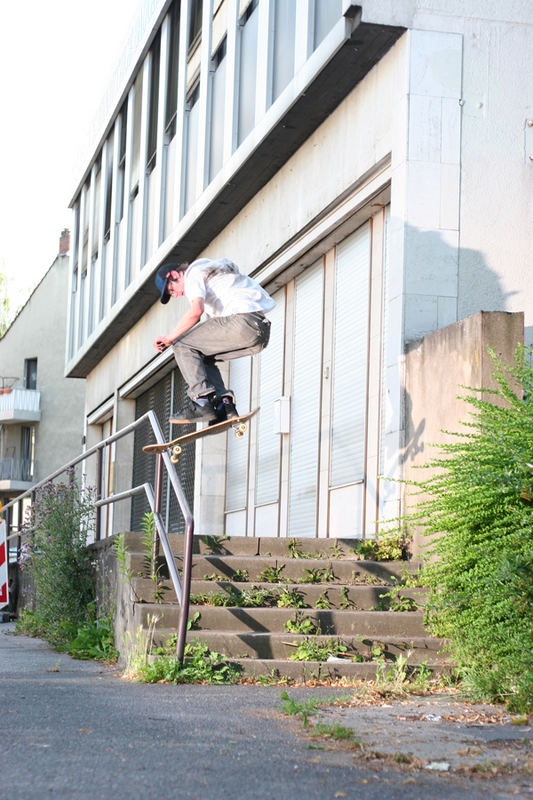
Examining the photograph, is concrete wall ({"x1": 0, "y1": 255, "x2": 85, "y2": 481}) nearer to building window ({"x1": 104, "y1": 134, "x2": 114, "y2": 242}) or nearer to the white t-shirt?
building window ({"x1": 104, "y1": 134, "x2": 114, "y2": 242})

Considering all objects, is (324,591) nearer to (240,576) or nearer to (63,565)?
(240,576)

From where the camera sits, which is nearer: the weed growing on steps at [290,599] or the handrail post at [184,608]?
the handrail post at [184,608]

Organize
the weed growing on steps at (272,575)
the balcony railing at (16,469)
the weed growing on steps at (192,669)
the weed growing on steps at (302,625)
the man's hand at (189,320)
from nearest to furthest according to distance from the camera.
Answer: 1. the weed growing on steps at (192,669)
2. the weed growing on steps at (302,625)
3. the man's hand at (189,320)
4. the weed growing on steps at (272,575)
5. the balcony railing at (16,469)

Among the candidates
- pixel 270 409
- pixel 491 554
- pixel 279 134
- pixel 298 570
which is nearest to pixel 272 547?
pixel 298 570

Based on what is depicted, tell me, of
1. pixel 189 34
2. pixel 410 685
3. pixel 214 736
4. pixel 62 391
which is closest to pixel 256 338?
pixel 410 685

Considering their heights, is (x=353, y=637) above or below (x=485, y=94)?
below

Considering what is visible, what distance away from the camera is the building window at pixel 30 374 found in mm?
49688

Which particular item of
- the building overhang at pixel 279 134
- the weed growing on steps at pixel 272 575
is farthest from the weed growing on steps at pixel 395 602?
the building overhang at pixel 279 134

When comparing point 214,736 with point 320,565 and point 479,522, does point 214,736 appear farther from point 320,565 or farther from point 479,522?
point 320,565

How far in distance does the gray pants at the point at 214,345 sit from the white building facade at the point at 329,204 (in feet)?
4.78

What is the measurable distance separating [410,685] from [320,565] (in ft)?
5.80

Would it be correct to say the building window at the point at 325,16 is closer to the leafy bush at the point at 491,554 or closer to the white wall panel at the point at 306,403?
the white wall panel at the point at 306,403

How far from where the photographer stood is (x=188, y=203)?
15883 mm

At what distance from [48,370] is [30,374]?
127 centimetres
